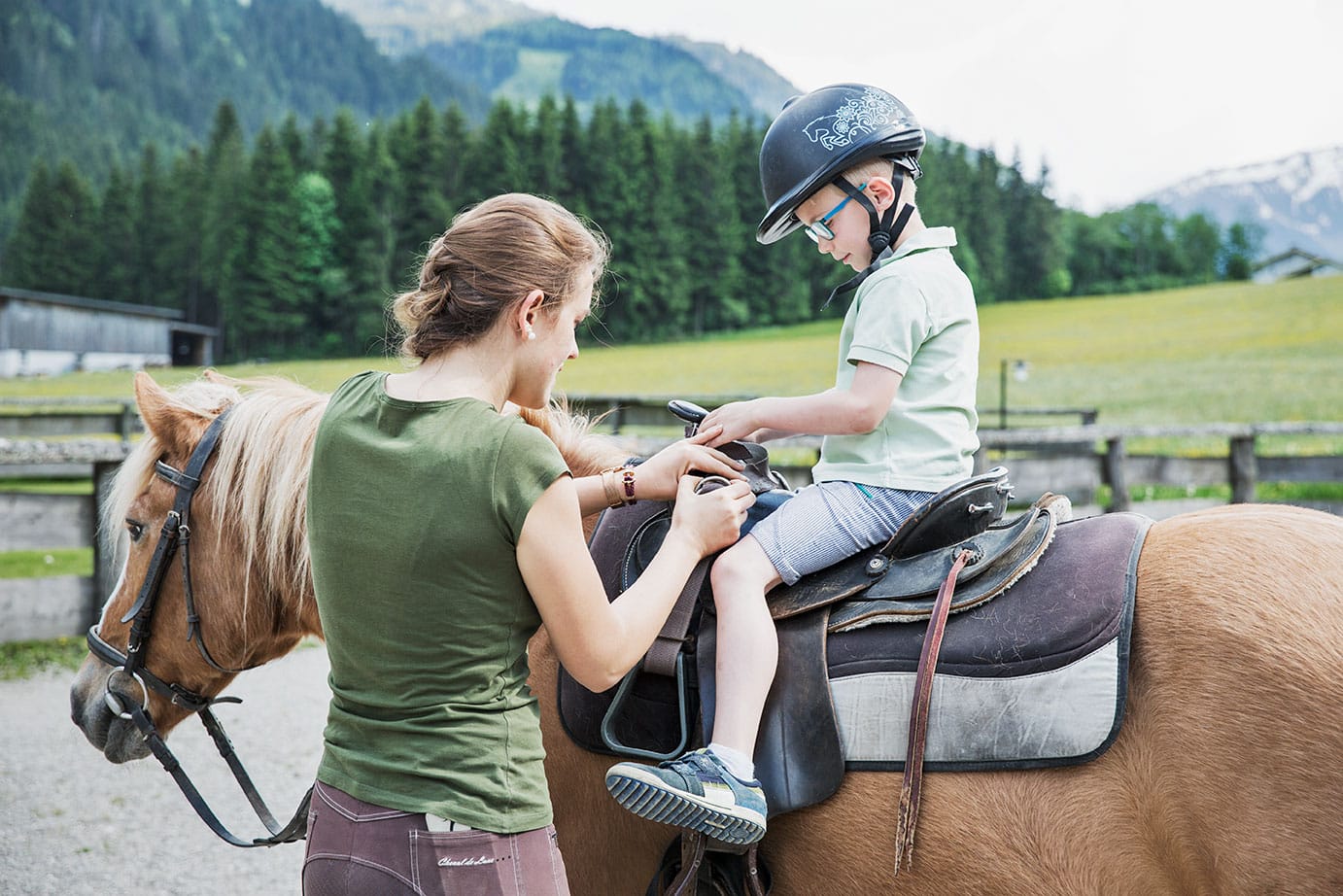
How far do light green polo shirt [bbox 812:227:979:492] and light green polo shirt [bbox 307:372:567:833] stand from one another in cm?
87

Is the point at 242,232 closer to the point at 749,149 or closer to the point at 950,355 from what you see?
the point at 749,149

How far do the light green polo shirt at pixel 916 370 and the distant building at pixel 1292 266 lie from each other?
227 feet

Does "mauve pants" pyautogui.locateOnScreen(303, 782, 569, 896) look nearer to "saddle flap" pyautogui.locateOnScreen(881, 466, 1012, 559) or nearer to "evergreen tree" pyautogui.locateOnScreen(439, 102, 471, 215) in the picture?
"saddle flap" pyautogui.locateOnScreen(881, 466, 1012, 559)

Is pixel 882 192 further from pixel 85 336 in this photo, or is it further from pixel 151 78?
pixel 151 78

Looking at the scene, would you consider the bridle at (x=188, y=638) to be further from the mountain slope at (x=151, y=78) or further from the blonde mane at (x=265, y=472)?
the mountain slope at (x=151, y=78)

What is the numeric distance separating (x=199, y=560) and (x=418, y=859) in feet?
4.01

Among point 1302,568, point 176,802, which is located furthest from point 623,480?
point 176,802

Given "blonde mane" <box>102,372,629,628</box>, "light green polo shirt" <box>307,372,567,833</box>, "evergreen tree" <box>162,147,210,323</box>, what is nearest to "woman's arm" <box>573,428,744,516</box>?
"blonde mane" <box>102,372,629,628</box>

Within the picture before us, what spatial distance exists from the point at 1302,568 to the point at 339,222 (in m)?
53.0

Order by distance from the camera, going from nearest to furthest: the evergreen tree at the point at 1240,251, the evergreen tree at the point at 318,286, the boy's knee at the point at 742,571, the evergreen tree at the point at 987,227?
the boy's knee at the point at 742,571 → the evergreen tree at the point at 318,286 → the evergreen tree at the point at 987,227 → the evergreen tree at the point at 1240,251

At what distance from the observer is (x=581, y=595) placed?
5.16 ft

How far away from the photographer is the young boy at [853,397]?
195 centimetres

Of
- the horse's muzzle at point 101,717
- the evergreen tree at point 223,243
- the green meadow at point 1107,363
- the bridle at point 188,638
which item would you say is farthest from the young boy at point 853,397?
the evergreen tree at point 223,243

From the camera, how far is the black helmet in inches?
90.1
